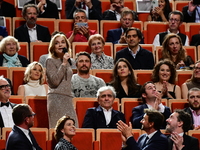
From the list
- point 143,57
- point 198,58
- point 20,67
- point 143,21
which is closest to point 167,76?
point 143,57

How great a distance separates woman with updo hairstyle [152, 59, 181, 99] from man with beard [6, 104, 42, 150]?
2.94ft

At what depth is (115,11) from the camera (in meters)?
3.96

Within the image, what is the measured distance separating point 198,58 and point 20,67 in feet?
3.72

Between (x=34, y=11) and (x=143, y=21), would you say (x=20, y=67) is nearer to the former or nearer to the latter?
(x=34, y=11)

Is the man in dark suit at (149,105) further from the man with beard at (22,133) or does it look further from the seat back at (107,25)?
the seat back at (107,25)

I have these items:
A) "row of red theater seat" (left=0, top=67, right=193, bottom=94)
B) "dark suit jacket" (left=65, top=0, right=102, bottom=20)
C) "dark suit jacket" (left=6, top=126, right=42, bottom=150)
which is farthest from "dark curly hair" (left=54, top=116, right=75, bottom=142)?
"dark suit jacket" (left=65, top=0, right=102, bottom=20)

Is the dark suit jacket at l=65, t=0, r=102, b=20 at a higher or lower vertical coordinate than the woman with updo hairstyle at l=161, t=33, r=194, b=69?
higher

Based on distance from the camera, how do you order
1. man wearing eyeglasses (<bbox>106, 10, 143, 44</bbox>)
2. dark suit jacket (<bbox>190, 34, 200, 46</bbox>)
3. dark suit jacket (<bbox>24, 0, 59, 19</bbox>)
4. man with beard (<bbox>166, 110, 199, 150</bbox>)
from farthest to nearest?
dark suit jacket (<bbox>24, 0, 59, 19</bbox>) → dark suit jacket (<bbox>190, 34, 200, 46</bbox>) → man wearing eyeglasses (<bbox>106, 10, 143, 44</bbox>) → man with beard (<bbox>166, 110, 199, 150</bbox>)

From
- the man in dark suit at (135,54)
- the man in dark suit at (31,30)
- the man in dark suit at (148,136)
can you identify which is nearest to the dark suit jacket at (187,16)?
the man in dark suit at (135,54)

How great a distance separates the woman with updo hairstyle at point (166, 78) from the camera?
123 inches

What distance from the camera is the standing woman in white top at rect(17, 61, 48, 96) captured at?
9.89ft

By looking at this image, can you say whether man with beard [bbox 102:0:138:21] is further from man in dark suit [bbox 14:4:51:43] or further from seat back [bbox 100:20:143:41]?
man in dark suit [bbox 14:4:51:43]

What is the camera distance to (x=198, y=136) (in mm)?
2627

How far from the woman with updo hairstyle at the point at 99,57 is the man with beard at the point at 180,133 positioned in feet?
2.49
